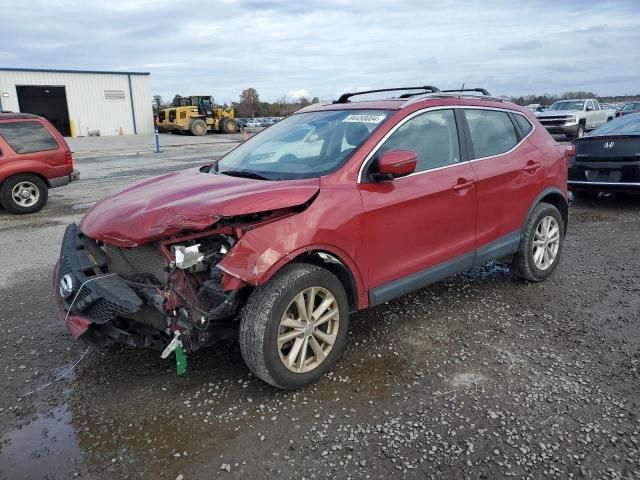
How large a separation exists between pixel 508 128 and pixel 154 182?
3164mm

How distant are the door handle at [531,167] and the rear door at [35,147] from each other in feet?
28.1

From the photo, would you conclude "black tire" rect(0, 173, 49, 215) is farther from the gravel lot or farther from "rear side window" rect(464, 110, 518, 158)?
"rear side window" rect(464, 110, 518, 158)

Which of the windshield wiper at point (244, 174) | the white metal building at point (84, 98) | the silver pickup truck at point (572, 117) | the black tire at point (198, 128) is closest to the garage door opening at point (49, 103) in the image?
the white metal building at point (84, 98)

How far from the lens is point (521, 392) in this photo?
3.28 metres

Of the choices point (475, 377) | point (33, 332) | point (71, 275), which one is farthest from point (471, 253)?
point (33, 332)

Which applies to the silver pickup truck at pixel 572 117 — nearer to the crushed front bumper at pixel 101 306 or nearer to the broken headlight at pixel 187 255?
the broken headlight at pixel 187 255

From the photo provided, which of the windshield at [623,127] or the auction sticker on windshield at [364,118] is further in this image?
the windshield at [623,127]

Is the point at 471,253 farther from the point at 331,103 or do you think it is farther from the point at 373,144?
the point at 331,103

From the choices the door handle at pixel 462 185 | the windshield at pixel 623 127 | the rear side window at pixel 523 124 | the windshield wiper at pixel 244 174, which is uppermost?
the rear side window at pixel 523 124

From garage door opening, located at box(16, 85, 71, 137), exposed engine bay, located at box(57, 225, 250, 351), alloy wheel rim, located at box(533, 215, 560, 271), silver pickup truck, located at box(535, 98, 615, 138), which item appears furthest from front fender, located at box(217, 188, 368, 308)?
garage door opening, located at box(16, 85, 71, 137)

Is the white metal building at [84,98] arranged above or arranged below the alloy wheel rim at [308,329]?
above

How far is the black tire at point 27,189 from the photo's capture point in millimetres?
9422

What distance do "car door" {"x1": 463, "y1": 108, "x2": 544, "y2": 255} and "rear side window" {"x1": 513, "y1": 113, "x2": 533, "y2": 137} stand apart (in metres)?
0.01

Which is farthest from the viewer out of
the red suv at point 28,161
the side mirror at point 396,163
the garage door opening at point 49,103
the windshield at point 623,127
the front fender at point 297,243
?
the garage door opening at point 49,103
